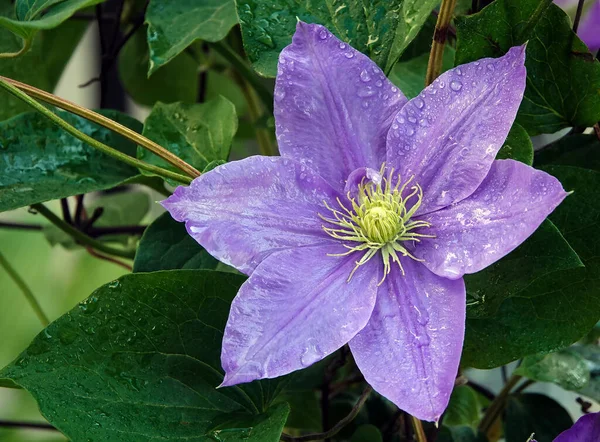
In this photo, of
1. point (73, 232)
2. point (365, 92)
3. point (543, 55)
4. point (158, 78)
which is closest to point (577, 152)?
point (543, 55)

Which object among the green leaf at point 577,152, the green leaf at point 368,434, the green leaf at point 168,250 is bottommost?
the green leaf at point 368,434

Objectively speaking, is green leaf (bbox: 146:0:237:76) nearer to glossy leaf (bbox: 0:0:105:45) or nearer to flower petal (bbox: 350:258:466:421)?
glossy leaf (bbox: 0:0:105:45)

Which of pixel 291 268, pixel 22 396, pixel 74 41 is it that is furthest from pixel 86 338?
pixel 22 396

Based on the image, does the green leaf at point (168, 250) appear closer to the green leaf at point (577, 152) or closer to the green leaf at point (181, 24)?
the green leaf at point (181, 24)

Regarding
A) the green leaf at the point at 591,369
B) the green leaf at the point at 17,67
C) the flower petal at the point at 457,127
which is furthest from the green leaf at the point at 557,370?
the green leaf at the point at 17,67

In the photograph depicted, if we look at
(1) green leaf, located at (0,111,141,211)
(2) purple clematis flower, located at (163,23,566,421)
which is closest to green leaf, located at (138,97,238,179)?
(1) green leaf, located at (0,111,141,211)

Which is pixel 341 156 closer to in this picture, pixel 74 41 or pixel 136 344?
pixel 136 344
